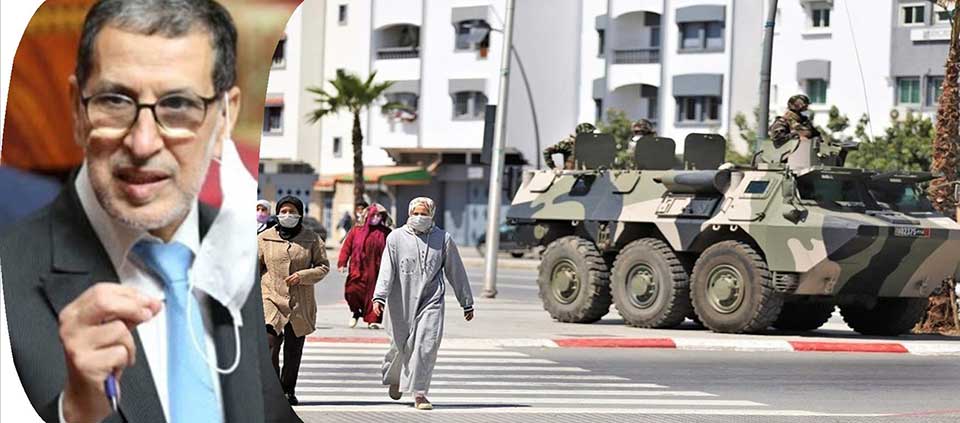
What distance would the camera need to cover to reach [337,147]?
64625 millimetres

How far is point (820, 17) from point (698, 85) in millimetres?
4118

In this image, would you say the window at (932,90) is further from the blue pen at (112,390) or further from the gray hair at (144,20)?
the blue pen at (112,390)

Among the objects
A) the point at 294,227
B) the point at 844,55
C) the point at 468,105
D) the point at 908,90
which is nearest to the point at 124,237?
the point at 294,227

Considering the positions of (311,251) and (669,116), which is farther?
(669,116)

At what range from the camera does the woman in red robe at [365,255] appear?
2069 cm

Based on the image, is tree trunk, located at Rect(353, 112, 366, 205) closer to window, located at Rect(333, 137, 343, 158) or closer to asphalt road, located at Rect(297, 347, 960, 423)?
window, located at Rect(333, 137, 343, 158)

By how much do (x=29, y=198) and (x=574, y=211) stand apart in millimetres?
20566

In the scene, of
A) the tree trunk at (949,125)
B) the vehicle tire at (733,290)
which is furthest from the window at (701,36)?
the vehicle tire at (733,290)

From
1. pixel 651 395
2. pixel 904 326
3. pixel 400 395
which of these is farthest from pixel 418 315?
pixel 904 326

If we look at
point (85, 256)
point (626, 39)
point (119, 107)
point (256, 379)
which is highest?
point (626, 39)

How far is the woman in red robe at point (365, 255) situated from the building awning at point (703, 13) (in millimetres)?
36711

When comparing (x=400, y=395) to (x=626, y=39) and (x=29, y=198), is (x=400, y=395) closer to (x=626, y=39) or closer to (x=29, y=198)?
(x=29, y=198)

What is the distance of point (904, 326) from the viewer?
970 inches

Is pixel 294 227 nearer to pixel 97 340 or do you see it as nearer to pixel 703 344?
pixel 97 340
